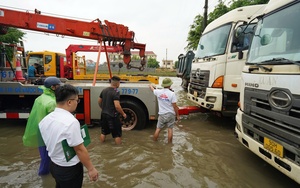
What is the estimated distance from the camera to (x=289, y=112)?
2471mm

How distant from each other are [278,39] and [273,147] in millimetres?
1624

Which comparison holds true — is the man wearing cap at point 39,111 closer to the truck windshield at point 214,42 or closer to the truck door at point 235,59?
the truck door at point 235,59

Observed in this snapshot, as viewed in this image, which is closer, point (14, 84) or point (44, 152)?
point (44, 152)

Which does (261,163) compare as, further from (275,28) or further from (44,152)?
(44,152)

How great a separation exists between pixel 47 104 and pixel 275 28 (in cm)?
357

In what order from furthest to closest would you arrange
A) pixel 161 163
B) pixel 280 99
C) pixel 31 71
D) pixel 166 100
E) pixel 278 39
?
pixel 31 71
pixel 166 100
pixel 161 163
pixel 278 39
pixel 280 99

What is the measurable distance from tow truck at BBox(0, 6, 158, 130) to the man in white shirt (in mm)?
3293

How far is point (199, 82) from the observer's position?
597 centimetres

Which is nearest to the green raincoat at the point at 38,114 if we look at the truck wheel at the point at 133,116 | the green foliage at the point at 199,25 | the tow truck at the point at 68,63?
the truck wheel at the point at 133,116

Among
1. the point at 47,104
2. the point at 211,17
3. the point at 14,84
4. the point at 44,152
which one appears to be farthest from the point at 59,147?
the point at 211,17

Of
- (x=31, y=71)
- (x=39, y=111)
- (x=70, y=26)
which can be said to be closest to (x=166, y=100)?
(x=39, y=111)

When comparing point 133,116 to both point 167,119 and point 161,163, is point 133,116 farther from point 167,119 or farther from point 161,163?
point 161,163

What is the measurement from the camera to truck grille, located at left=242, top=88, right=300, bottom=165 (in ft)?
7.83

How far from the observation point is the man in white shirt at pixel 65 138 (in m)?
1.72
